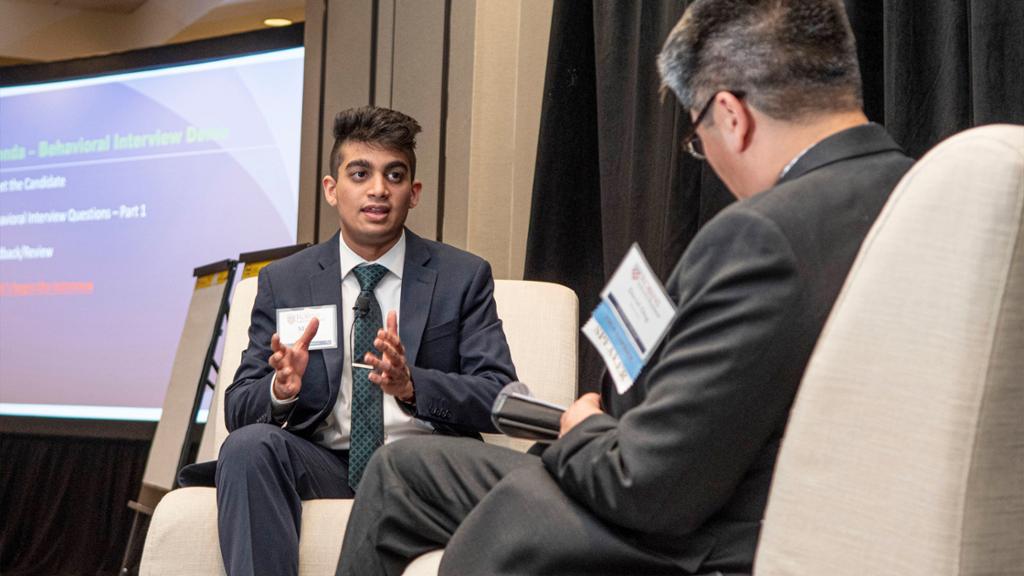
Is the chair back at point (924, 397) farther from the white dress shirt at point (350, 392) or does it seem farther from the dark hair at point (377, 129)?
the dark hair at point (377, 129)

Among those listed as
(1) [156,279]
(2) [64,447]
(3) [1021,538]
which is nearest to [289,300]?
(3) [1021,538]

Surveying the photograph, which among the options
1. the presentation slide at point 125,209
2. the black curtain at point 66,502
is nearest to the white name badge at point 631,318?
the presentation slide at point 125,209

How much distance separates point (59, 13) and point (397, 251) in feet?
17.1

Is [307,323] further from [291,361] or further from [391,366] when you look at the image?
[391,366]

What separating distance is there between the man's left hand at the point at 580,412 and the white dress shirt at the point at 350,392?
1022mm

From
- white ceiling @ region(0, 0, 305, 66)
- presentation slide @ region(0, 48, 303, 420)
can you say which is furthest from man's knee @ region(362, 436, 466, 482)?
white ceiling @ region(0, 0, 305, 66)

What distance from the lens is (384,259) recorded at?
2.80 m

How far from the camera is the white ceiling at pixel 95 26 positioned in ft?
22.1

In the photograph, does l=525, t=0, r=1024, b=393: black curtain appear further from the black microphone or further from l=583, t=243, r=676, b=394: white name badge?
l=583, t=243, r=676, b=394: white name badge

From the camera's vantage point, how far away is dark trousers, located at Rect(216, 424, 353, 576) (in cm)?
208

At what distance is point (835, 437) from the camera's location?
47.6 inches

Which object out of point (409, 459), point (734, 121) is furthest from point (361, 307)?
point (734, 121)

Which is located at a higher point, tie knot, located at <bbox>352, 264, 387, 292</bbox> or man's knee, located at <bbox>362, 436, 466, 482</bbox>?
tie knot, located at <bbox>352, 264, 387, 292</bbox>

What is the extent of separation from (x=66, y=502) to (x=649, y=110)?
363cm
